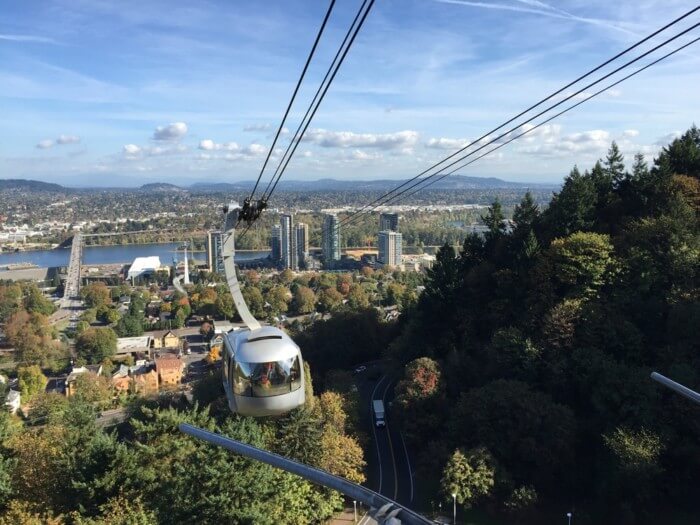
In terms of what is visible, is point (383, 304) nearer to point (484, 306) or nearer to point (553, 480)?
point (484, 306)

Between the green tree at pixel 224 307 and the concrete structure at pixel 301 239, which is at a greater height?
the concrete structure at pixel 301 239

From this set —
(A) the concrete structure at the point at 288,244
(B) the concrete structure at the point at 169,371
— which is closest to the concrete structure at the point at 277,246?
(A) the concrete structure at the point at 288,244

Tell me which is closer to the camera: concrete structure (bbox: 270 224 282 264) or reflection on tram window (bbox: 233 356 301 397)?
reflection on tram window (bbox: 233 356 301 397)

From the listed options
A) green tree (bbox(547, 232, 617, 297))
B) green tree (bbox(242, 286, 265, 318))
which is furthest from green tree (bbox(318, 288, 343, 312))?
green tree (bbox(547, 232, 617, 297))

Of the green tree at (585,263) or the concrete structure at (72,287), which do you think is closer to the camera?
the green tree at (585,263)

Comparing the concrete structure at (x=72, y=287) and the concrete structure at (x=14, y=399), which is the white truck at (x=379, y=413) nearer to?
the concrete structure at (x=14, y=399)

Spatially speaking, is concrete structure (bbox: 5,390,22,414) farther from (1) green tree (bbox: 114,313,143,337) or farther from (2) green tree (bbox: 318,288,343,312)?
(2) green tree (bbox: 318,288,343,312)

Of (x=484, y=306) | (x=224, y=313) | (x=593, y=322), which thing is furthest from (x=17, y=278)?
(x=593, y=322)
